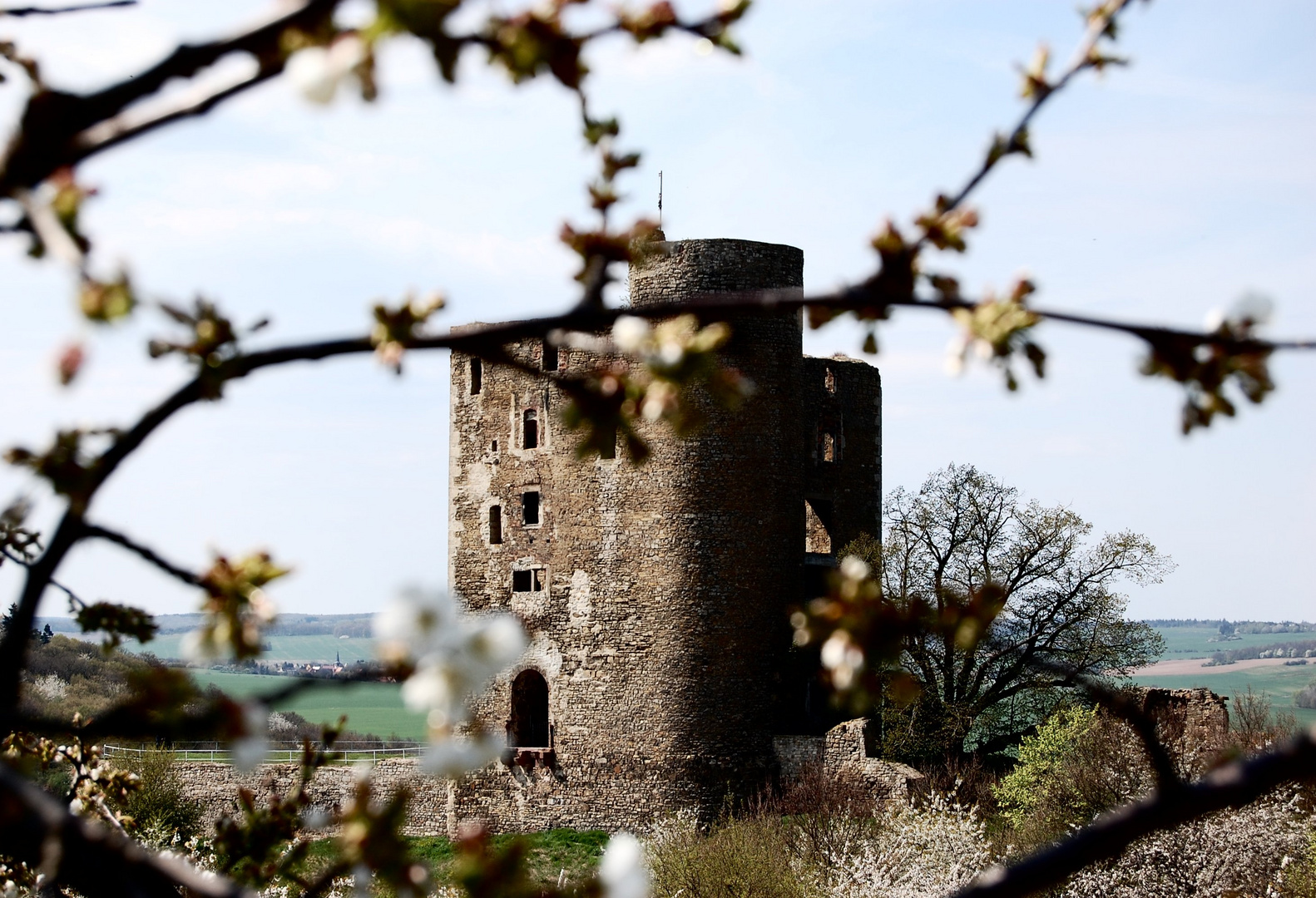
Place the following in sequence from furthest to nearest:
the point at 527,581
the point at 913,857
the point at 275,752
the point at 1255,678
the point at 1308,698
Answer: the point at 1255,678, the point at 1308,698, the point at 275,752, the point at 527,581, the point at 913,857

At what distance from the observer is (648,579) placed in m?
21.4

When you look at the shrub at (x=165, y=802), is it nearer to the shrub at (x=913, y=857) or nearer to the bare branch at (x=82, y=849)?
the shrub at (x=913, y=857)

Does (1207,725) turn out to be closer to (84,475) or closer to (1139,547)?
(1139,547)

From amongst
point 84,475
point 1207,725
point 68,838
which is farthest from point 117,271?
point 1207,725

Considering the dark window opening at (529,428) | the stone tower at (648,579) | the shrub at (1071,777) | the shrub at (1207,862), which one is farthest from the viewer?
the dark window opening at (529,428)

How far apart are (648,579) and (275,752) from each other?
481 inches

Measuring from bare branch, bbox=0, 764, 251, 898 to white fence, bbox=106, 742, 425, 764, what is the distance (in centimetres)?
2401

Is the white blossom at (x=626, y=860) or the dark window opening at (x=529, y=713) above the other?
the dark window opening at (x=529, y=713)

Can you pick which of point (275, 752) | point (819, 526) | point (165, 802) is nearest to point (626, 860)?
point (819, 526)

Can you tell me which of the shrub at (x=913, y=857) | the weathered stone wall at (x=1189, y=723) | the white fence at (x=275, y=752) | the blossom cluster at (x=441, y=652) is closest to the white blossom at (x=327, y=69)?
the blossom cluster at (x=441, y=652)

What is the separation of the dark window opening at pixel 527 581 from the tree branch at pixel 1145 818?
806 inches

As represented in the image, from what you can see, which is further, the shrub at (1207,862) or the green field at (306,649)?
the green field at (306,649)

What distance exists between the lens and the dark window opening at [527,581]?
2223cm

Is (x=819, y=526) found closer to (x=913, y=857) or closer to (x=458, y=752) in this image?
(x=913, y=857)
